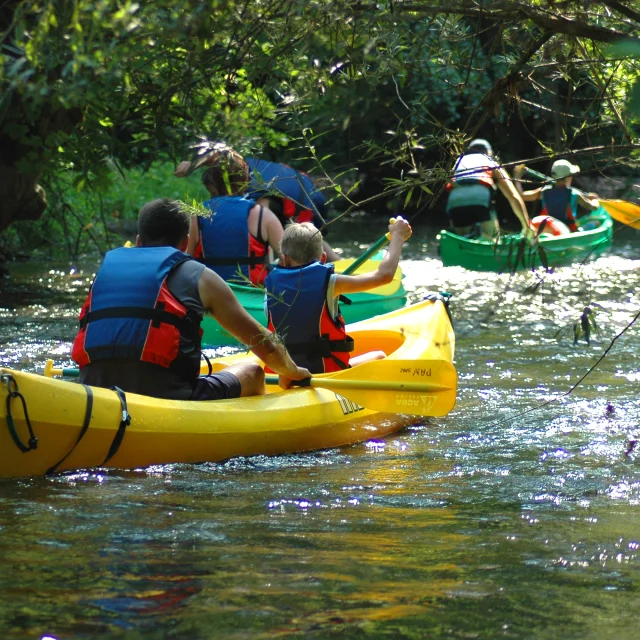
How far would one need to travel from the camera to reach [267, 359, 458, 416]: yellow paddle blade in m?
5.32

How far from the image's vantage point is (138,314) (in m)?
4.45

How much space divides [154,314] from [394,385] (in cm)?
139

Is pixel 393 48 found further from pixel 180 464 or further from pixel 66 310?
pixel 66 310

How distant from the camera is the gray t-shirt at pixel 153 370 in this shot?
452 cm

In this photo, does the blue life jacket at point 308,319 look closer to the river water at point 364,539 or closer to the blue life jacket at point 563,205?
the river water at point 364,539

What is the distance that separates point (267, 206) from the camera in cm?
806

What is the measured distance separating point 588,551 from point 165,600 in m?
1.30

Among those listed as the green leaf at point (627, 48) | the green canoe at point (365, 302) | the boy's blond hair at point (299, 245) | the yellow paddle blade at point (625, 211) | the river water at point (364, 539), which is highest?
the green leaf at point (627, 48)

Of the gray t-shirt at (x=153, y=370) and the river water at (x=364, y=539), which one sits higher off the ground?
the gray t-shirt at (x=153, y=370)

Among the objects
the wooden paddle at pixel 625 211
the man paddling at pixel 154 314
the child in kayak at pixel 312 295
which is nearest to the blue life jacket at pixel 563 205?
the child in kayak at pixel 312 295

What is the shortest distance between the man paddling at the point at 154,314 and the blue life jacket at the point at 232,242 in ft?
10.2

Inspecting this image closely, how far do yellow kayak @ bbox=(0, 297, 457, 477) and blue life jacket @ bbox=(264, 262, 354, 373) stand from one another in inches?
8.2

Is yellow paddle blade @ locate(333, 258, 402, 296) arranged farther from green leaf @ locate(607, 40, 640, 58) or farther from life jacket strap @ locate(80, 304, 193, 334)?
green leaf @ locate(607, 40, 640, 58)

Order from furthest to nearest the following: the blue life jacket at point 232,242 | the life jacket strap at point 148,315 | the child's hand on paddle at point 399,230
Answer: the blue life jacket at point 232,242 < the child's hand on paddle at point 399,230 < the life jacket strap at point 148,315
